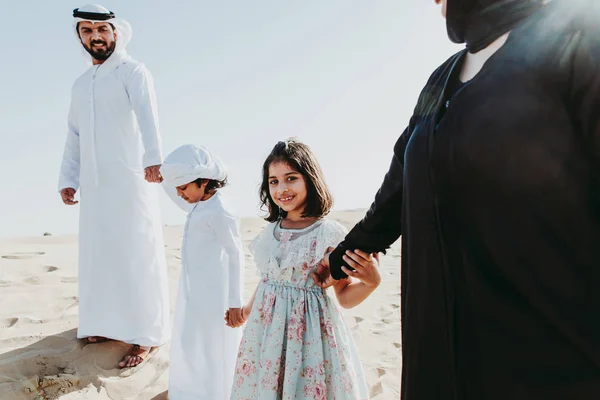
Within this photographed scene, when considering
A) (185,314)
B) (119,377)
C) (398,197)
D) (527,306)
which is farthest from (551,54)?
(119,377)

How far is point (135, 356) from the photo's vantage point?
12.3 feet

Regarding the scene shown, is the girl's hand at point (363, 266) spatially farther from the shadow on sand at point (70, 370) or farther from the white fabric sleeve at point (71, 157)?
the white fabric sleeve at point (71, 157)

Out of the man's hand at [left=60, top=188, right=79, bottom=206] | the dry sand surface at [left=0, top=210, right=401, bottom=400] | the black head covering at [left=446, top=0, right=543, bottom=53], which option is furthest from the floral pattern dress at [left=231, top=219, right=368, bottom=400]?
the man's hand at [left=60, top=188, right=79, bottom=206]

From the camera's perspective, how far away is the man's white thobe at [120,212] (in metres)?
3.85

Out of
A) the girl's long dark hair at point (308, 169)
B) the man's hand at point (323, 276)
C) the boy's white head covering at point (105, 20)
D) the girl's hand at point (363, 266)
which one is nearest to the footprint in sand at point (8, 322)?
the boy's white head covering at point (105, 20)

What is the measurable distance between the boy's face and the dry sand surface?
4.11ft

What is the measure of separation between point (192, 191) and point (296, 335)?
128cm

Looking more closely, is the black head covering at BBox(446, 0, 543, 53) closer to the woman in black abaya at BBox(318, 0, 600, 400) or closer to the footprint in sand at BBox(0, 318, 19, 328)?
the woman in black abaya at BBox(318, 0, 600, 400)

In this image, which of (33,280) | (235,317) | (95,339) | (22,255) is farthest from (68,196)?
(22,255)

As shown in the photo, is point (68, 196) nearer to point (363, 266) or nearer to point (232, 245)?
point (232, 245)

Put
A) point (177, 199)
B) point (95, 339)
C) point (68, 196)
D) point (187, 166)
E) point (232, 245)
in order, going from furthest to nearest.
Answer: point (68, 196) → point (95, 339) → point (177, 199) → point (187, 166) → point (232, 245)

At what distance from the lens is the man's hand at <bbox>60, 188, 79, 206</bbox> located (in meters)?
4.20

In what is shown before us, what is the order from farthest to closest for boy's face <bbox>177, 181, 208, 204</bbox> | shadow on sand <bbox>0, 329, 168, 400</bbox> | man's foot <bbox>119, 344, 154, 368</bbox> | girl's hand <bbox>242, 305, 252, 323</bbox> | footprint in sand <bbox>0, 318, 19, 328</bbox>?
footprint in sand <bbox>0, 318, 19, 328</bbox>
man's foot <bbox>119, 344, 154, 368</bbox>
shadow on sand <bbox>0, 329, 168, 400</bbox>
boy's face <bbox>177, 181, 208, 204</bbox>
girl's hand <bbox>242, 305, 252, 323</bbox>

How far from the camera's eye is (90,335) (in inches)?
153
